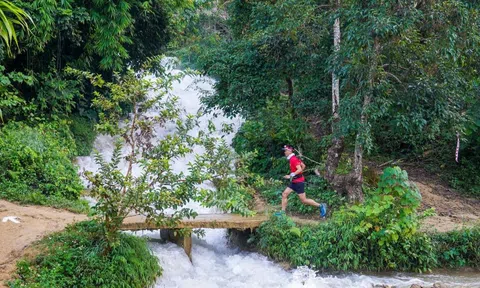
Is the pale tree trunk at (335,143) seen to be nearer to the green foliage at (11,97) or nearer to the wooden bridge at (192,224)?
the wooden bridge at (192,224)

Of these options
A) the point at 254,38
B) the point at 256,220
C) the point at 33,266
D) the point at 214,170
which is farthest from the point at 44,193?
the point at 254,38

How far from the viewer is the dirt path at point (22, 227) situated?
6613 millimetres

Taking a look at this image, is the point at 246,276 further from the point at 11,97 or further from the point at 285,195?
the point at 11,97

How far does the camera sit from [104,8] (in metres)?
12.8

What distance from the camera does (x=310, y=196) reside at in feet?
35.8

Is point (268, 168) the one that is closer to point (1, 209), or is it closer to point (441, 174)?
point (441, 174)

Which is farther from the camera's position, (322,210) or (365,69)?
(322,210)

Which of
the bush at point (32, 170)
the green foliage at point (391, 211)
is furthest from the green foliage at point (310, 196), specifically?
the bush at point (32, 170)

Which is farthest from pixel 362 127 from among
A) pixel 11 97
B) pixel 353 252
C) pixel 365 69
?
pixel 11 97

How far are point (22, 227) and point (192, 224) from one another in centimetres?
286

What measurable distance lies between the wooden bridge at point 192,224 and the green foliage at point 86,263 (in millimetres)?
803

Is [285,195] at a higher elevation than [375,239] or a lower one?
higher

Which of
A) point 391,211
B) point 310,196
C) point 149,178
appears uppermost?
point 149,178

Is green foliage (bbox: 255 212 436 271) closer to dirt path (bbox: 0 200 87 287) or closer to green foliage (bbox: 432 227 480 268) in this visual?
green foliage (bbox: 432 227 480 268)
